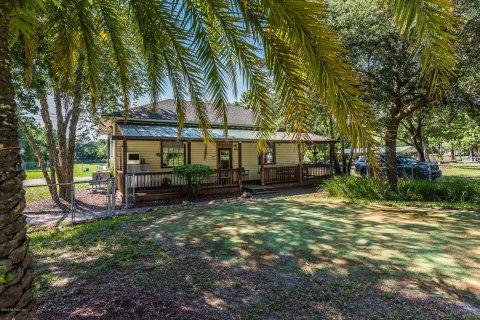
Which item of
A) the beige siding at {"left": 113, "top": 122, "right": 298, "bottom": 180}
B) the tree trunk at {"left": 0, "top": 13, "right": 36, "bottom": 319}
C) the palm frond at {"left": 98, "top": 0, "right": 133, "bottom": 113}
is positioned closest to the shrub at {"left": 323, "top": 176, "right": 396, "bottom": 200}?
the beige siding at {"left": 113, "top": 122, "right": 298, "bottom": 180}

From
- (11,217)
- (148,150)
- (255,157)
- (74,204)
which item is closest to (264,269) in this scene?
(11,217)

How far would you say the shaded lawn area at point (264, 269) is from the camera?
304cm

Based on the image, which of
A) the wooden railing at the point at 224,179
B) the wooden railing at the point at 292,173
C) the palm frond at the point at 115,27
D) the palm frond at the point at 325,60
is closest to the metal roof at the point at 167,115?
the wooden railing at the point at 224,179

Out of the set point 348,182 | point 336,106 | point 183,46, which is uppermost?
point 183,46

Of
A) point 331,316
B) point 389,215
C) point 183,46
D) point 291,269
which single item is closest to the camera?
point 331,316

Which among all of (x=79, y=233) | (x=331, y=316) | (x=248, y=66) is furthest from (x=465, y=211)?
(x=79, y=233)

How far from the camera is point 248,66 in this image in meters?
3.25

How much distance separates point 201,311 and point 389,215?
23.0 ft

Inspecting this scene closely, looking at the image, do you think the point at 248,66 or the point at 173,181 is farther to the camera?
the point at 173,181

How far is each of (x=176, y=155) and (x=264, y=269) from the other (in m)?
11.5

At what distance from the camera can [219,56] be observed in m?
3.92

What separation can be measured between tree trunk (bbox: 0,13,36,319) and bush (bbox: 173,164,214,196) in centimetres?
1011

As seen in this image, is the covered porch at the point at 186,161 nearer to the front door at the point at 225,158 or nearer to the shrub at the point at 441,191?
the front door at the point at 225,158

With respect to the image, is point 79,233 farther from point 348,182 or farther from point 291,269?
point 348,182
